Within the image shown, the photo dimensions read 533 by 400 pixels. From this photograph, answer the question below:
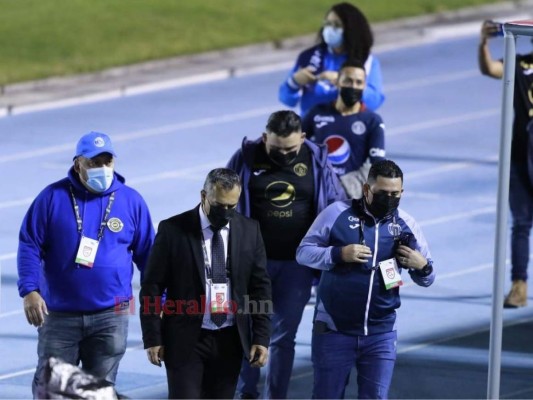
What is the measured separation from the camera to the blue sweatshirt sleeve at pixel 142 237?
9.67 m

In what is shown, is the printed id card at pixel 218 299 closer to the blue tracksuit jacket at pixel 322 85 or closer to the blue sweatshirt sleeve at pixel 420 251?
the blue sweatshirt sleeve at pixel 420 251

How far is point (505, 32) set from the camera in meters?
8.93

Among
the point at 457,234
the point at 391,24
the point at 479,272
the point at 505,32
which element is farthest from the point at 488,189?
the point at 391,24

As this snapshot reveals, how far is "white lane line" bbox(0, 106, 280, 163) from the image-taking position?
20.1 metres

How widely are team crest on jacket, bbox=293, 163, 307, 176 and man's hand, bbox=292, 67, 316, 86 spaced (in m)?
2.90

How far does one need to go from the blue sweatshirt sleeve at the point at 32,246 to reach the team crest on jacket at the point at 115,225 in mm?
396

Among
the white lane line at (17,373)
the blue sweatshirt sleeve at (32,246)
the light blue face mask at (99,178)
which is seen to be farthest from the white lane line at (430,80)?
the blue sweatshirt sleeve at (32,246)

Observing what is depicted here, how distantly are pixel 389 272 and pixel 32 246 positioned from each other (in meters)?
2.23

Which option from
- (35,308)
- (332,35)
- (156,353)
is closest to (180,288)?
(156,353)

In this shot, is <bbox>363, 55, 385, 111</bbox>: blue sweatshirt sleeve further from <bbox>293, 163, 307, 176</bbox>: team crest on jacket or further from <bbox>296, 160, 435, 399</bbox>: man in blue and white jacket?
<bbox>296, 160, 435, 399</bbox>: man in blue and white jacket

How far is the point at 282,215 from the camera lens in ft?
35.4

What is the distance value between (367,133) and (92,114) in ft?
37.1

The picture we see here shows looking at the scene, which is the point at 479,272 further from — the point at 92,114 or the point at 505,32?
the point at 92,114

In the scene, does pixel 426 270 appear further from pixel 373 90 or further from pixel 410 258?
pixel 373 90
